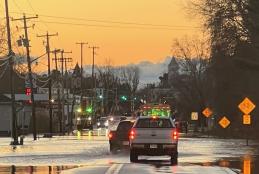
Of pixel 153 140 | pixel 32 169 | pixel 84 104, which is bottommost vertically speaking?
pixel 84 104

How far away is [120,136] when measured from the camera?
36000 millimetres

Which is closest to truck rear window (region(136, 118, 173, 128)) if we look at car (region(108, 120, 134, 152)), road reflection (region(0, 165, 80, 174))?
road reflection (region(0, 165, 80, 174))

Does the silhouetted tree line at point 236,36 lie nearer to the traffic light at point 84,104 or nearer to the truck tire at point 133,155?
the truck tire at point 133,155

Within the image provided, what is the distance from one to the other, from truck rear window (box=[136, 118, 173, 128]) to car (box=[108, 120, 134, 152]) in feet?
29.5

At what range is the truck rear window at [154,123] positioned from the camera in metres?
26.5

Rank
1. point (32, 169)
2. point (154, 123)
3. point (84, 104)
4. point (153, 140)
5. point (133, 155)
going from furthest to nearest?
1. point (84, 104)
2. point (154, 123)
3. point (133, 155)
4. point (153, 140)
5. point (32, 169)

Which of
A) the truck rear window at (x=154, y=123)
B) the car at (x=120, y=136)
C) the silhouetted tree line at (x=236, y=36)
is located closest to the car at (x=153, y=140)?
the truck rear window at (x=154, y=123)

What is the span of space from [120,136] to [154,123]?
952cm

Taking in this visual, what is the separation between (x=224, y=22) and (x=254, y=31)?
8.86ft

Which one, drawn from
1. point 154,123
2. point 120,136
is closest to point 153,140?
point 154,123

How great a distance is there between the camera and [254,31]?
52.9m

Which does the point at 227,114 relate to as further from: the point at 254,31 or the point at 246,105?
the point at 246,105

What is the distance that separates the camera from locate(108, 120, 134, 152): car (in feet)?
118

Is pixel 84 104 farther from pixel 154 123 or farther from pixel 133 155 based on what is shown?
pixel 133 155
